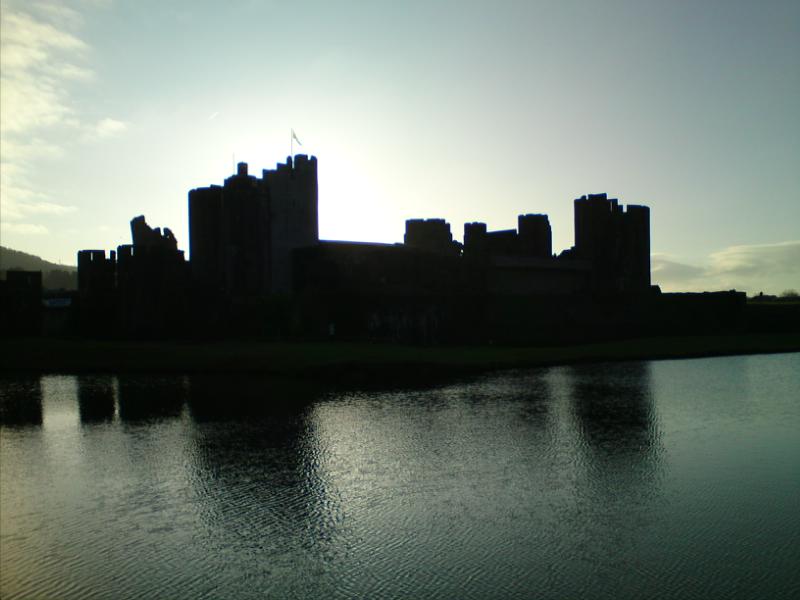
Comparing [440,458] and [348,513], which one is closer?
[348,513]

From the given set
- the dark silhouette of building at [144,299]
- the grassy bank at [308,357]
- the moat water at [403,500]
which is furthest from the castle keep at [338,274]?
the moat water at [403,500]

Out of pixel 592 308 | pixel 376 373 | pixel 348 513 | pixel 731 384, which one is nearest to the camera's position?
pixel 348 513

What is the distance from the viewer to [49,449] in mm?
13695

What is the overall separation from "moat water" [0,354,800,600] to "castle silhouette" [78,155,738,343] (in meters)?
18.6

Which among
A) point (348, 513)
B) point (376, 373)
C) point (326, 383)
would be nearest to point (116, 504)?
point (348, 513)

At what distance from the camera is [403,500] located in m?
9.97

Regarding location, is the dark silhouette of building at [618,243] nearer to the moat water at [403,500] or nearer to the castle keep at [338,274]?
the castle keep at [338,274]

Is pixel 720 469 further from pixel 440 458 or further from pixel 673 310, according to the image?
pixel 673 310

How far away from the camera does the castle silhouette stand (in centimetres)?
3769

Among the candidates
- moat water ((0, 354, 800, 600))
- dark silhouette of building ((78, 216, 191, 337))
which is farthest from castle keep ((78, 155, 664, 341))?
moat water ((0, 354, 800, 600))

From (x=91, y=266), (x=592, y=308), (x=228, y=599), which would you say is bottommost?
(x=228, y=599)

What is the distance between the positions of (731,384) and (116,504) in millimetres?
19766

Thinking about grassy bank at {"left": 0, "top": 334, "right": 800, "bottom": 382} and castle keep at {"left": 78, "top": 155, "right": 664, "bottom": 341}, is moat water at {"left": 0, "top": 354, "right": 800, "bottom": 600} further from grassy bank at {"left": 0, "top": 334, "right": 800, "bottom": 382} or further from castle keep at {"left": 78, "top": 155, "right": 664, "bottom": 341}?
castle keep at {"left": 78, "top": 155, "right": 664, "bottom": 341}

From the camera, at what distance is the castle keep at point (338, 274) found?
123ft
